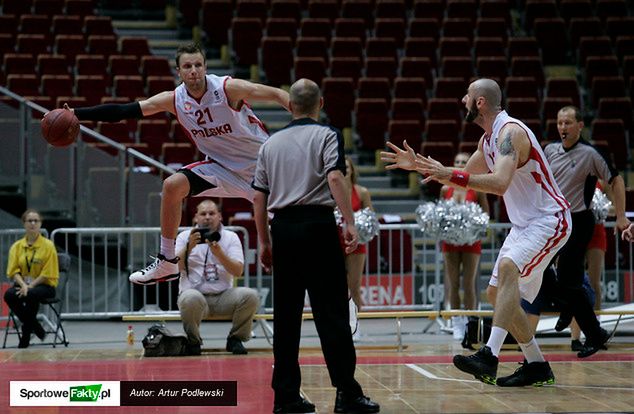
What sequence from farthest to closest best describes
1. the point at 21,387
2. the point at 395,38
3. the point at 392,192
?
1. the point at 395,38
2. the point at 392,192
3. the point at 21,387

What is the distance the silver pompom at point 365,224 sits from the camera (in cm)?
1034

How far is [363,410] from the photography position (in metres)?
5.90

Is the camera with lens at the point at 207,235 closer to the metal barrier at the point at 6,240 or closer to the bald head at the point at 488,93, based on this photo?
the metal barrier at the point at 6,240

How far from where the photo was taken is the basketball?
22.5 feet

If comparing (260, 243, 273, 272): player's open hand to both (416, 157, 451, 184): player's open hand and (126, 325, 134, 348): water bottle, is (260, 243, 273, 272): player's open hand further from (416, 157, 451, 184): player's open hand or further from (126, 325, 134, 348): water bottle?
(126, 325, 134, 348): water bottle

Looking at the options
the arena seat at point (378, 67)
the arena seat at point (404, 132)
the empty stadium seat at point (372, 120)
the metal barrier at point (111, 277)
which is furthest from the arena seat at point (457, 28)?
the metal barrier at point (111, 277)

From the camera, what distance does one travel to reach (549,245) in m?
6.91

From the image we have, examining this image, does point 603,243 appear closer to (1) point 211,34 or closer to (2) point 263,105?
(2) point 263,105

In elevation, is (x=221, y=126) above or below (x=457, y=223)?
above

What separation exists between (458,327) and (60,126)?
520 centimetres

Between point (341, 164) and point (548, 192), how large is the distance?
176cm

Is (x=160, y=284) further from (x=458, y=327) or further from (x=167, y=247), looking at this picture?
(x=167, y=247)

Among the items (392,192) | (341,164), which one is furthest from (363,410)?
(392,192)

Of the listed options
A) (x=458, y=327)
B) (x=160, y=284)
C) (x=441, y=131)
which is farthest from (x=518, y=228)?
(x=441, y=131)
